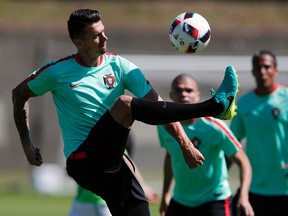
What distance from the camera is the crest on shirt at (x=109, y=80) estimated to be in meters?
7.04

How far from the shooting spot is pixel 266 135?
963 centimetres

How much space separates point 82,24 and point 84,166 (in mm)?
1204

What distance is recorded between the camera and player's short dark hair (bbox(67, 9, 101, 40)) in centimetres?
701

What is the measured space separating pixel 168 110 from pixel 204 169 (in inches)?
82.5

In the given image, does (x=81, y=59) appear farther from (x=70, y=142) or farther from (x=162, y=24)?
(x=162, y=24)

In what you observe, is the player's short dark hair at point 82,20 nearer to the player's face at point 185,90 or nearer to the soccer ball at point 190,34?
the soccer ball at point 190,34

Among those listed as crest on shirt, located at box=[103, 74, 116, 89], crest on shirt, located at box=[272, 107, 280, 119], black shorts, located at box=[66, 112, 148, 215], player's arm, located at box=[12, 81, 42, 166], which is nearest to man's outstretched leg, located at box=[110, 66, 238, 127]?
black shorts, located at box=[66, 112, 148, 215]

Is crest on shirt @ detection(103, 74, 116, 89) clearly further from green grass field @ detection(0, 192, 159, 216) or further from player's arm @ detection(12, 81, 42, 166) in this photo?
green grass field @ detection(0, 192, 159, 216)

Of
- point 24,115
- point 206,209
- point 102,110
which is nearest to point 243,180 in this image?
point 206,209

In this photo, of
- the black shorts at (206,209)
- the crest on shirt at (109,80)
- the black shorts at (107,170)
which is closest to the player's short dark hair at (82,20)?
the crest on shirt at (109,80)

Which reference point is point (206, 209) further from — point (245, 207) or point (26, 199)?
point (26, 199)

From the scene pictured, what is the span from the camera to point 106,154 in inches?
265

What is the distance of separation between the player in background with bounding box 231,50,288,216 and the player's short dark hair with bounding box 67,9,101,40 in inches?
129

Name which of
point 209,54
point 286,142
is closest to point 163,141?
point 286,142
